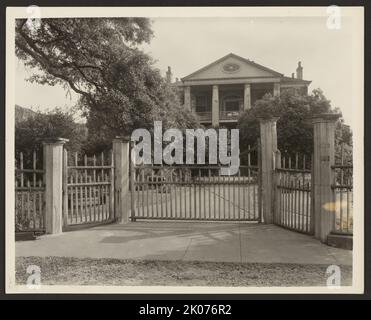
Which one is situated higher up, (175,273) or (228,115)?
(228,115)

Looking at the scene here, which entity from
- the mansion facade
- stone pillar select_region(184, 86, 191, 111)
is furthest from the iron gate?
stone pillar select_region(184, 86, 191, 111)

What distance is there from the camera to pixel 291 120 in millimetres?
15969

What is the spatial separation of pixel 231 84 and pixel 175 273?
13.2 m

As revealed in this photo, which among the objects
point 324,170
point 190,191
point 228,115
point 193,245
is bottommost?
point 193,245

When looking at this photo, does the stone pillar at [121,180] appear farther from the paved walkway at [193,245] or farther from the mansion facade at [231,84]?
the mansion facade at [231,84]

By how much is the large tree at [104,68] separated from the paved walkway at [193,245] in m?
3.70

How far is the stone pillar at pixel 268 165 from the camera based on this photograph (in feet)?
24.5

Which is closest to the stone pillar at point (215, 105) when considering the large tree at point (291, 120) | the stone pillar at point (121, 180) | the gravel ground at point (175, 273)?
the large tree at point (291, 120)

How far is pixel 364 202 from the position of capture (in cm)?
455

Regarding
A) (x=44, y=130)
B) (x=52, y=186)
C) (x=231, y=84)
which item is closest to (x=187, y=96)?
(x=231, y=84)

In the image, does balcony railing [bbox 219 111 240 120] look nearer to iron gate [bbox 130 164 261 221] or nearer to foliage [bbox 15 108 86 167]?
foliage [bbox 15 108 86 167]

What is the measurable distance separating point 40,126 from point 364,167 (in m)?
9.13

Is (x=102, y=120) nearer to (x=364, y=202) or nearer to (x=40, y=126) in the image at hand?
(x=40, y=126)

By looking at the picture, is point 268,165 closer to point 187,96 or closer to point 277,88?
point 187,96
